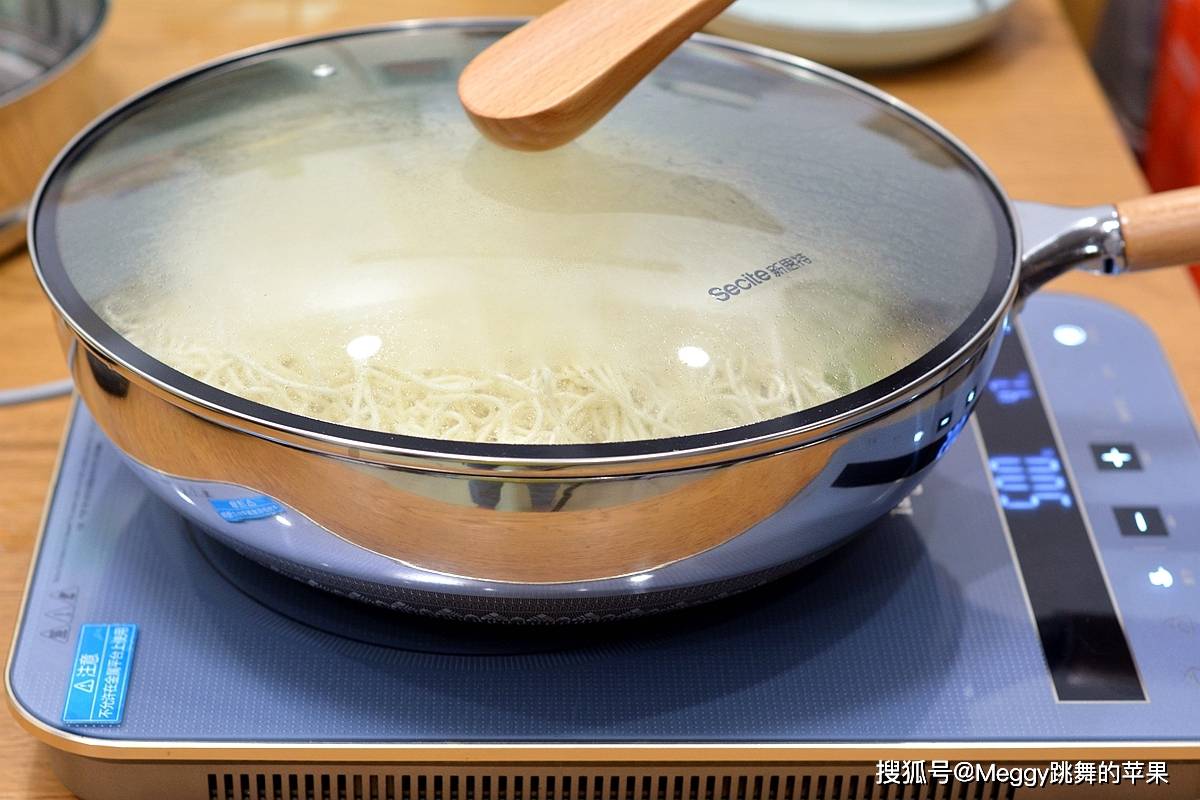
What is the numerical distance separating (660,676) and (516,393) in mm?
157

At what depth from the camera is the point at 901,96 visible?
1120 millimetres

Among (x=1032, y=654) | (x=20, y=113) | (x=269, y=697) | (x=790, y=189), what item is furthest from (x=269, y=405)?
(x=20, y=113)

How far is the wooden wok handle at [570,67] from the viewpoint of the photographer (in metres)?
0.57

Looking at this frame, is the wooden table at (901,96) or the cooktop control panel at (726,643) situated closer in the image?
the cooktop control panel at (726,643)

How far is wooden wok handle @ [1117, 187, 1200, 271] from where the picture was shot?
0.61m

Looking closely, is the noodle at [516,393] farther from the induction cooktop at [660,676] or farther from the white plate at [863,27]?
the white plate at [863,27]

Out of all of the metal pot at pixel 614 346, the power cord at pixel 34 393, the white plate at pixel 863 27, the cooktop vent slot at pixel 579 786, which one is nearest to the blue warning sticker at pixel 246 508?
the metal pot at pixel 614 346

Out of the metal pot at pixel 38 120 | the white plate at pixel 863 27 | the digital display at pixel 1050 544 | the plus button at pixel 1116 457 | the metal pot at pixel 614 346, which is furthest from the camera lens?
the white plate at pixel 863 27

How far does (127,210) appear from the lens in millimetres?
604

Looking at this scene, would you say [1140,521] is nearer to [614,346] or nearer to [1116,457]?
[1116,457]

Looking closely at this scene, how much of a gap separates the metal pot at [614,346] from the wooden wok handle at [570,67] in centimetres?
4

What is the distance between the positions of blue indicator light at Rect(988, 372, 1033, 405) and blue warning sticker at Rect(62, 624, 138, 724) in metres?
0.49

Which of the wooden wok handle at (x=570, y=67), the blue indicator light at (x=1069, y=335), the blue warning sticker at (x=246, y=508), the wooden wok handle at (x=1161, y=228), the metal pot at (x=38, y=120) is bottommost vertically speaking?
the metal pot at (x=38, y=120)

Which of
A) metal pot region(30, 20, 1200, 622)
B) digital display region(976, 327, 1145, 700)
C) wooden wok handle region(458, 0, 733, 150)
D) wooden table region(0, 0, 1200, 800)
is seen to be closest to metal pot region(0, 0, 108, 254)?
wooden table region(0, 0, 1200, 800)
